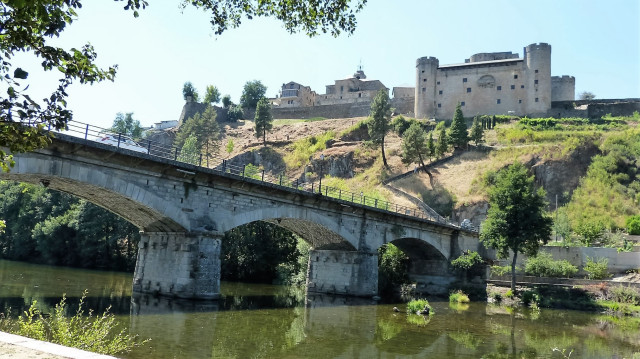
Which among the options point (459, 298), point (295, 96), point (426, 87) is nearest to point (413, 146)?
point (426, 87)

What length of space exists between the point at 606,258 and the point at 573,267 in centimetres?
264

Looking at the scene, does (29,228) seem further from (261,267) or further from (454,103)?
(454,103)

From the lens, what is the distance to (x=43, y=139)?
581 centimetres

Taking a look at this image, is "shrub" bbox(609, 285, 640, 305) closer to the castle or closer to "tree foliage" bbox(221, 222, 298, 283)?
"tree foliage" bbox(221, 222, 298, 283)

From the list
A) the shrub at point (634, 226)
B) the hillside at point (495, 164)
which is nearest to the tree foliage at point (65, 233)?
the hillside at point (495, 164)

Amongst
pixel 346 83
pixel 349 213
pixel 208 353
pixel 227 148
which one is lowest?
pixel 208 353

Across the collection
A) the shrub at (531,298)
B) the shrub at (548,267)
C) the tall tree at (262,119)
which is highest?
the tall tree at (262,119)

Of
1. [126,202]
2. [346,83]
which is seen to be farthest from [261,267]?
[346,83]

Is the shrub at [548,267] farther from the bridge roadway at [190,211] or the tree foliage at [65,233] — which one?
the tree foliage at [65,233]

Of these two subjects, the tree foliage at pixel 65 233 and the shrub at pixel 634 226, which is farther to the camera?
the tree foliage at pixel 65 233

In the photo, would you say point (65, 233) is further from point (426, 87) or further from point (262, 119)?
point (426, 87)

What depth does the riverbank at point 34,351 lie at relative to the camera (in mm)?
6215

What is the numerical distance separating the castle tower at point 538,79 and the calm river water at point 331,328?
205ft

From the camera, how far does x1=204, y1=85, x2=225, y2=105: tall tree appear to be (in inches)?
4665
